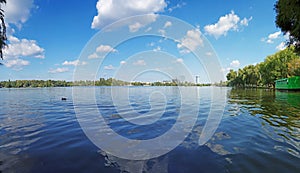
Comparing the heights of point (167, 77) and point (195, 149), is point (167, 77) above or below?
above

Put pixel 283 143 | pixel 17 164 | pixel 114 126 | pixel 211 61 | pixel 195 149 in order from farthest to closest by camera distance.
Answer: pixel 211 61
pixel 114 126
pixel 283 143
pixel 195 149
pixel 17 164

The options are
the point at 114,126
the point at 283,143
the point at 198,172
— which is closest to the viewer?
the point at 198,172

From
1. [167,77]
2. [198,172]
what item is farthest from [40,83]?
[198,172]

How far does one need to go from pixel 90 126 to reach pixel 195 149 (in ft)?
19.3

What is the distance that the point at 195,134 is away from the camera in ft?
25.7

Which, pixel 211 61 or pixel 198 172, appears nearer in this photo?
pixel 198 172

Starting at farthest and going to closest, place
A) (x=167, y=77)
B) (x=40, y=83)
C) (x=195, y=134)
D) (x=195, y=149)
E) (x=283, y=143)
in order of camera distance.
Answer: (x=40, y=83) → (x=167, y=77) → (x=195, y=134) → (x=283, y=143) → (x=195, y=149)

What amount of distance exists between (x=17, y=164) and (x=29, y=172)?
0.81 m

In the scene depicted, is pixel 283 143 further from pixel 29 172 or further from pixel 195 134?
pixel 29 172

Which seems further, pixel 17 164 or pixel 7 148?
pixel 7 148

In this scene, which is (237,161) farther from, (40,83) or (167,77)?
(40,83)

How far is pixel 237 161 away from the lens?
4988 mm

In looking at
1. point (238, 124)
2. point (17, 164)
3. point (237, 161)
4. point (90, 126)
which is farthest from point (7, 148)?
point (238, 124)

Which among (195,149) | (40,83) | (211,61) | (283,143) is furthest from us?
(40,83)
